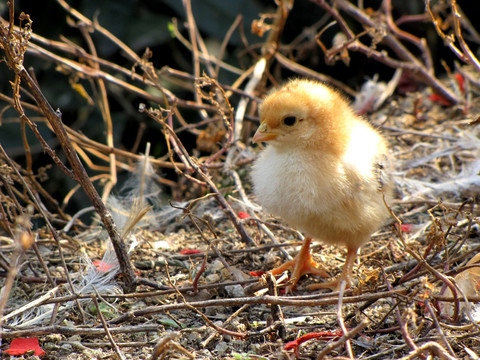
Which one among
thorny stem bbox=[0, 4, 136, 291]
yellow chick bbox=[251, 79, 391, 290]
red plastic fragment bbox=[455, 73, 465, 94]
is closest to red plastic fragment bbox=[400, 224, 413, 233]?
yellow chick bbox=[251, 79, 391, 290]

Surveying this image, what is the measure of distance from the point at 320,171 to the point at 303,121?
287 millimetres

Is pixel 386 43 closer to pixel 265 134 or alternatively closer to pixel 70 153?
pixel 265 134

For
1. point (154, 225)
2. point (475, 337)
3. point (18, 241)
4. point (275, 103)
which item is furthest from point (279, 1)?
point (18, 241)

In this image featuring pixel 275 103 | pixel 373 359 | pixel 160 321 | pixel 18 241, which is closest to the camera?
pixel 18 241

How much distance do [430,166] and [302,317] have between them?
179 centimetres

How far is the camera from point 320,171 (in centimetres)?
262

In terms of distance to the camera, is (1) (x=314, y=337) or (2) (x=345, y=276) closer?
(1) (x=314, y=337)

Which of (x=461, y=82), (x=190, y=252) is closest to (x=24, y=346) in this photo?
(x=190, y=252)

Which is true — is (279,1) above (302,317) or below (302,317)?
above

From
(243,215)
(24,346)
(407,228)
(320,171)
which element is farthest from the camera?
(243,215)

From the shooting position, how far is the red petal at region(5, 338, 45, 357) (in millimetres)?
2145

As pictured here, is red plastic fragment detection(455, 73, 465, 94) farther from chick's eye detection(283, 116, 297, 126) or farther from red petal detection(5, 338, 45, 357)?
red petal detection(5, 338, 45, 357)

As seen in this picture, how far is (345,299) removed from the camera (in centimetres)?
217

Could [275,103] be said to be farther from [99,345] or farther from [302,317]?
[99,345]
